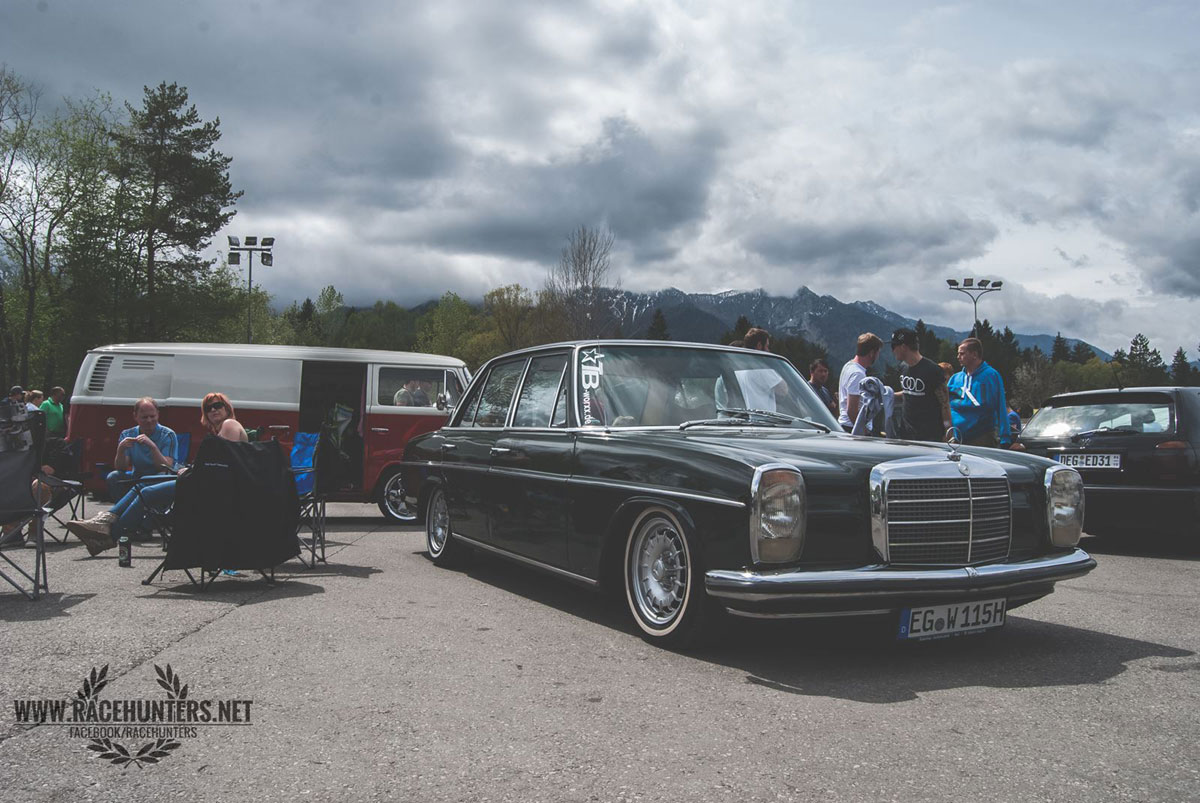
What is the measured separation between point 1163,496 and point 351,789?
8.21m

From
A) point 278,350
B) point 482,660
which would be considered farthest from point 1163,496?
point 278,350

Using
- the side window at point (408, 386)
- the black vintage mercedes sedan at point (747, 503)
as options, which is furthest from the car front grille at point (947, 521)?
the side window at point (408, 386)

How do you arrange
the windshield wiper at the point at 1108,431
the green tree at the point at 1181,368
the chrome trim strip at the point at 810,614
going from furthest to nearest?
1. the green tree at the point at 1181,368
2. the windshield wiper at the point at 1108,431
3. the chrome trim strip at the point at 810,614

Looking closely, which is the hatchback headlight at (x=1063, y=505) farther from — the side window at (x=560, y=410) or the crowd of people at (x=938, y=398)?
the side window at (x=560, y=410)

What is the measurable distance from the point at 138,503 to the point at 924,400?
666cm

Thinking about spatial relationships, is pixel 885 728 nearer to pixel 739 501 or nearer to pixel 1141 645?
pixel 739 501

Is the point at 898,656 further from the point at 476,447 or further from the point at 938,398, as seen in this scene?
the point at 938,398

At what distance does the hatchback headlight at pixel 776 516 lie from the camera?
4062 mm

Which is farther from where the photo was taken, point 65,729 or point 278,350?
point 278,350

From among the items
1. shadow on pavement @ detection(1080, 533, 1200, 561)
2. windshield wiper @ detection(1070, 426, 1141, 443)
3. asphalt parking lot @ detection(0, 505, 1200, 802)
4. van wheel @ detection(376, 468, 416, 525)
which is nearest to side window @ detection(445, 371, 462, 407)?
van wheel @ detection(376, 468, 416, 525)

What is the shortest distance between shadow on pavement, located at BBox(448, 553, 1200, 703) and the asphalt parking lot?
0.02m

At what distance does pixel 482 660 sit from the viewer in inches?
176

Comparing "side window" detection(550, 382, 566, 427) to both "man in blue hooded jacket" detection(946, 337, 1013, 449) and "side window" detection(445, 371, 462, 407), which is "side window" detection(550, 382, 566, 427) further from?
"side window" detection(445, 371, 462, 407)

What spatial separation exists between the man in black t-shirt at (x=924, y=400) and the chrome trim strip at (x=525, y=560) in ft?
12.1
